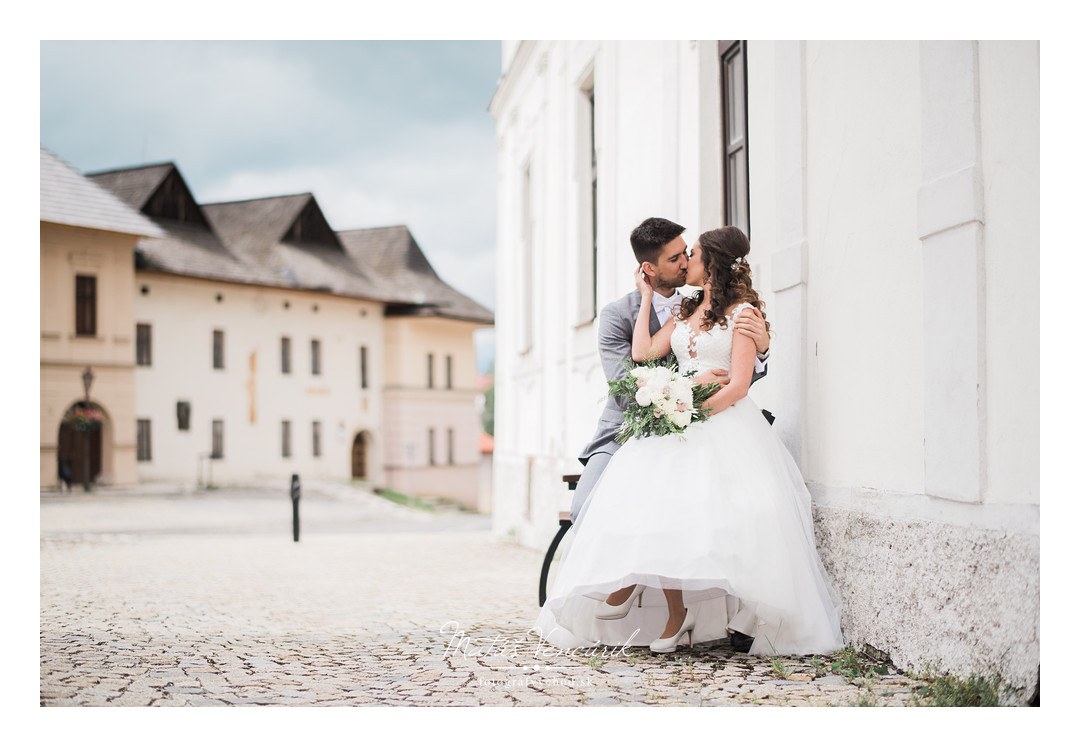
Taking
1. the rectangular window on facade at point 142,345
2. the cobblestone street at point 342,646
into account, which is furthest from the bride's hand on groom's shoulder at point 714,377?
the rectangular window on facade at point 142,345

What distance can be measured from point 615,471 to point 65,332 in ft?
86.3

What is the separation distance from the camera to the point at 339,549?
14.2m

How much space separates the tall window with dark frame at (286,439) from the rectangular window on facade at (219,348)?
2995 millimetres

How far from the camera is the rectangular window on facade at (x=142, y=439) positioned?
32897 mm

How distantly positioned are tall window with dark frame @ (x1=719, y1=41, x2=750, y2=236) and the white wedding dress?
82.5 inches

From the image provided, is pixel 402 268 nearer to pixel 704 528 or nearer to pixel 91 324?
pixel 91 324

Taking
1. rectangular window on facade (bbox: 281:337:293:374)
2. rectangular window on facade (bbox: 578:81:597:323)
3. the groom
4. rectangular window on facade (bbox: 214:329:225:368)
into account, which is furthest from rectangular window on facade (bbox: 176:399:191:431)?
the groom

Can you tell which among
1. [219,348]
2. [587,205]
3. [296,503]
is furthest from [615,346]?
[219,348]

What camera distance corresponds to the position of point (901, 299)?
462cm

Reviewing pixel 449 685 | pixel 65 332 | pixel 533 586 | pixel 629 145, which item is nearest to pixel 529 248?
pixel 629 145

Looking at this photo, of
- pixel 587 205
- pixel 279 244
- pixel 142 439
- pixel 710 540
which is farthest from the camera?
pixel 279 244

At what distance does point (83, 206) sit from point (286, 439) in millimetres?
12556

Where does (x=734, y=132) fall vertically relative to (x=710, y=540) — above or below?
above
